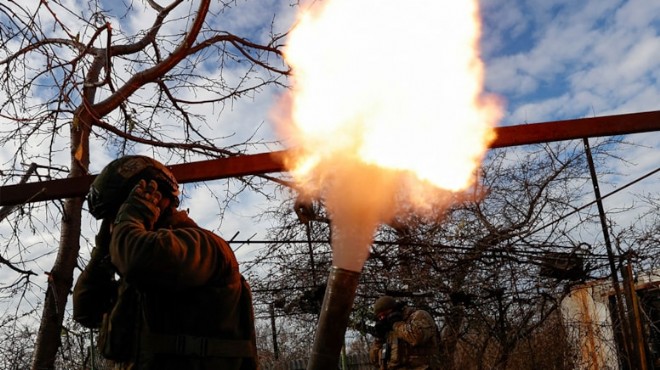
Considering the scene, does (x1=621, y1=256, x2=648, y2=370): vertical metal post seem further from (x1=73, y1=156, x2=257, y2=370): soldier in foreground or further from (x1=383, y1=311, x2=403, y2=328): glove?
(x1=73, y1=156, x2=257, y2=370): soldier in foreground

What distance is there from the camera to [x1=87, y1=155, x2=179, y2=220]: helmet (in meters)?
2.87

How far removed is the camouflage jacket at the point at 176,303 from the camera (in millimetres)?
2445

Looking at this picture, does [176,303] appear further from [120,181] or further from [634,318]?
[634,318]

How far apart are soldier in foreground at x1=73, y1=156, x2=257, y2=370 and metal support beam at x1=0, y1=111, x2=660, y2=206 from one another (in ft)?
4.85

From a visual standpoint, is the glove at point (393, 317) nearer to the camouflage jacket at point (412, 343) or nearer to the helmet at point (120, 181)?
the camouflage jacket at point (412, 343)

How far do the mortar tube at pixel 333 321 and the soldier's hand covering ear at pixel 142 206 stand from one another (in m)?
0.91

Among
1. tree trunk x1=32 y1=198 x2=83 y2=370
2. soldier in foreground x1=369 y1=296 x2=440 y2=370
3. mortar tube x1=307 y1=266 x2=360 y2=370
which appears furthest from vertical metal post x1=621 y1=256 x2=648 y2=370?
tree trunk x1=32 y1=198 x2=83 y2=370

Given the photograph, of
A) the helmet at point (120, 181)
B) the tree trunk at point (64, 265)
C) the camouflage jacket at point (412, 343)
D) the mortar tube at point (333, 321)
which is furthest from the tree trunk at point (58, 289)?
the camouflage jacket at point (412, 343)

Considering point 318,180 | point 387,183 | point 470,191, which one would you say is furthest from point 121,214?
point 470,191

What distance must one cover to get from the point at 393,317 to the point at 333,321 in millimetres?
5489

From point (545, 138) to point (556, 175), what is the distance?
6671mm

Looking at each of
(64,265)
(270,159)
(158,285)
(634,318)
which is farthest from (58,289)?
(634,318)

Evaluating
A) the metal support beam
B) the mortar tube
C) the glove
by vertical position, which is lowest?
the mortar tube

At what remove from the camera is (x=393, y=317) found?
8.12 m
